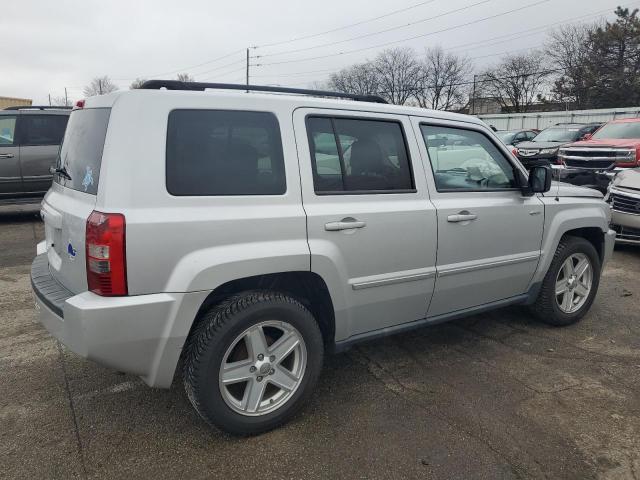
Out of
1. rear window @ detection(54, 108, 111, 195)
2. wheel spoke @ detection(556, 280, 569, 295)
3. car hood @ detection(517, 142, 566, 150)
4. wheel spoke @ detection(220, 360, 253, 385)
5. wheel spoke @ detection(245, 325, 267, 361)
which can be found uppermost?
car hood @ detection(517, 142, 566, 150)

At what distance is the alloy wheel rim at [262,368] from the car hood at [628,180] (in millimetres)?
6175

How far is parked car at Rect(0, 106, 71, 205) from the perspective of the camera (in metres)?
8.82

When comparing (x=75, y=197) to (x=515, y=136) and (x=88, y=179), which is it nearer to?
(x=88, y=179)

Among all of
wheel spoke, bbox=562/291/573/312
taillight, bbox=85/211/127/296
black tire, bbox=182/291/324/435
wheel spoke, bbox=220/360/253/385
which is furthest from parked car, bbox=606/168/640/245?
taillight, bbox=85/211/127/296

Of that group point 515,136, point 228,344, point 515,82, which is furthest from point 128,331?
point 515,82

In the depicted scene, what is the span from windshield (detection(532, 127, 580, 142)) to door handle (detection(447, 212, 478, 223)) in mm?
15683

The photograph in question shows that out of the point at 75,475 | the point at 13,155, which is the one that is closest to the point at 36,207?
the point at 13,155

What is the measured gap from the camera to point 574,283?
4.52 m

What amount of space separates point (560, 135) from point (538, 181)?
15.6 metres

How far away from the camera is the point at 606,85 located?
146ft

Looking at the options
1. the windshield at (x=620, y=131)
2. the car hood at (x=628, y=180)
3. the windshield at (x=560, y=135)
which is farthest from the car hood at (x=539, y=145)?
the car hood at (x=628, y=180)

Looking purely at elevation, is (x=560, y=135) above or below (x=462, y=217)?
above

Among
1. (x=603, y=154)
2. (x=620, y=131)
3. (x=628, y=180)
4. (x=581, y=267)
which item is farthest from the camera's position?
(x=620, y=131)

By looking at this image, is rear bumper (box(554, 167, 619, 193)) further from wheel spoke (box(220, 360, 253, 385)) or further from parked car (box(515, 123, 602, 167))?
wheel spoke (box(220, 360, 253, 385))
